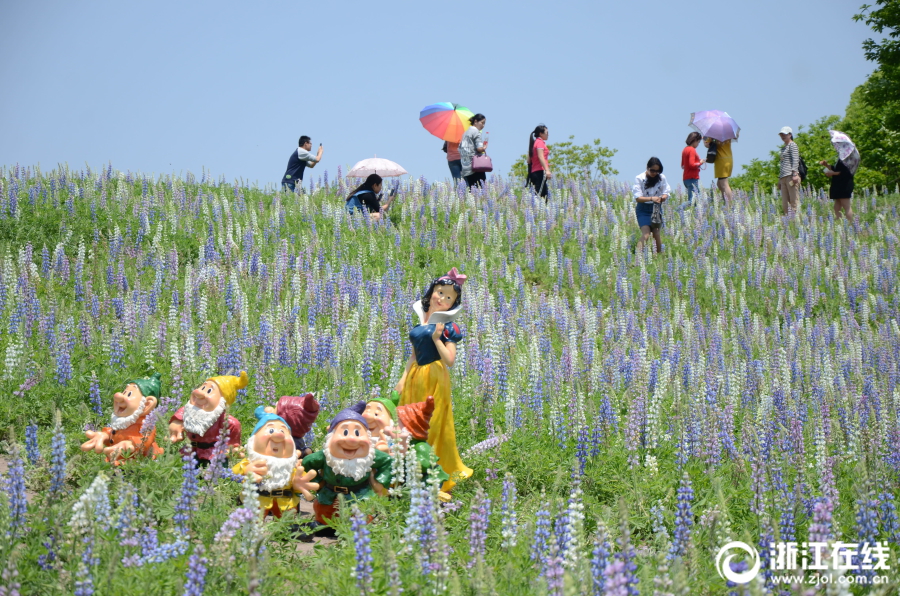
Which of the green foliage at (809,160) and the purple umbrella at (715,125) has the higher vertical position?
the green foliage at (809,160)

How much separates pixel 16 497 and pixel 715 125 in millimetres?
16430

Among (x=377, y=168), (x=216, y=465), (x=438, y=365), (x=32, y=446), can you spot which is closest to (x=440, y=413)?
(x=438, y=365)

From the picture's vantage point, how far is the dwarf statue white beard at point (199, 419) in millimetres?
5191

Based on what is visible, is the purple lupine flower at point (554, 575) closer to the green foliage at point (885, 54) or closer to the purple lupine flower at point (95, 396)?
the purple lupine flower at point (95, 396)

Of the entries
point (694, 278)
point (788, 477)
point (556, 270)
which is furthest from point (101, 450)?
point (694, 278)

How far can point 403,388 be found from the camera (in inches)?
239

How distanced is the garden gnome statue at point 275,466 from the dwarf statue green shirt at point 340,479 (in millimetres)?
80

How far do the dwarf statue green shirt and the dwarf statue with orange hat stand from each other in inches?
25.2

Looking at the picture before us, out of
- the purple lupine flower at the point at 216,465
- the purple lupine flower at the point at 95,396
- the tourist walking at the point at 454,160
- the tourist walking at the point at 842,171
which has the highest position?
the tourist walking at the point at 454,160

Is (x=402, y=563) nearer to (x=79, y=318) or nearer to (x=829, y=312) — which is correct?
(x=79, y=318)

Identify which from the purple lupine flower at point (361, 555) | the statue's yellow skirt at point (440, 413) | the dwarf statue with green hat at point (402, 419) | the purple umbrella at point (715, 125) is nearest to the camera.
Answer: the purple lupine flower at point (361, 555)

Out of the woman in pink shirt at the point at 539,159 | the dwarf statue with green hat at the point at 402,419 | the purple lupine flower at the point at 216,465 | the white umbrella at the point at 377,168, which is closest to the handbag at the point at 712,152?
the woman in pink shirt at the point at 539,159

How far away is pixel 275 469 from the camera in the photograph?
4914mm

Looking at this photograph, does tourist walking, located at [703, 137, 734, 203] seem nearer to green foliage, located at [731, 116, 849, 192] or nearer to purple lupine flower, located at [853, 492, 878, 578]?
purple lupine flower, located at [853, 492, 878, 578]
